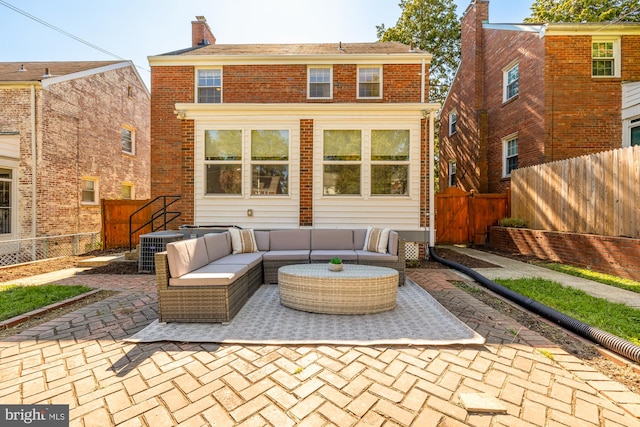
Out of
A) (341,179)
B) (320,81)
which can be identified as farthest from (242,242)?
(320,81)

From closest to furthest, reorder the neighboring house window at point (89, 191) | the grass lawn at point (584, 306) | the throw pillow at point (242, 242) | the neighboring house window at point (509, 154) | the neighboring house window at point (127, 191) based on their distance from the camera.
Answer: the grass lawn at point (584, 306) → the throw pillow at point (242, 242) → the neighboring house window at point (89, 191) → the neighboring house window at point (509, 154) → the neighboring house window at point (127, 191)

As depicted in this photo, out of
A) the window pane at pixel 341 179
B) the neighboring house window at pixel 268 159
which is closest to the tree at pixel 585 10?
the window pane at pixel 341 179

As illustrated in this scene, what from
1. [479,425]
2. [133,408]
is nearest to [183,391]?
[133,408]

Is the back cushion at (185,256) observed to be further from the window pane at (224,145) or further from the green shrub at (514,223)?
the green shrub at (514,223)

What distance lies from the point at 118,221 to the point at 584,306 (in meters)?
12.6

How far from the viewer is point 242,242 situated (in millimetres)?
5535

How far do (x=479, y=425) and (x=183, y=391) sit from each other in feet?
6.89

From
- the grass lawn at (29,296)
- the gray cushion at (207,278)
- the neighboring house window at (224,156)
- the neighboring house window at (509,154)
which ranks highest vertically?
the neighboring house window at (509,154)

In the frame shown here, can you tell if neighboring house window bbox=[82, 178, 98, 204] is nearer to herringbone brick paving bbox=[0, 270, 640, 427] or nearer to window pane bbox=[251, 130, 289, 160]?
window pane bbox=[251, 130, 289, 160]

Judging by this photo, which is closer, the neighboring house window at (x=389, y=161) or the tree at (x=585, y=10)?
the neighboring house window at (x=389, y=161)

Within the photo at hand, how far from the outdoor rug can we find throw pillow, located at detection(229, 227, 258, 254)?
1590 mm

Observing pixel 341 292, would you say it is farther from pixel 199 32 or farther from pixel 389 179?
pixel 199 32

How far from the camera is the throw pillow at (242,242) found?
18.0 feet

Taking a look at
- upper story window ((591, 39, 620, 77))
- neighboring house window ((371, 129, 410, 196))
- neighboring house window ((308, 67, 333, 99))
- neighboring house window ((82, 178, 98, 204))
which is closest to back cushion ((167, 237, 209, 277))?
neighboring house window ((371, 129, 410, 196))
